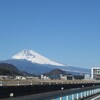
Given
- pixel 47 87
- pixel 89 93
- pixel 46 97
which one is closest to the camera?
pixel 46 97

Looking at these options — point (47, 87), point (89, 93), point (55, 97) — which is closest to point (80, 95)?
point (47, 87)

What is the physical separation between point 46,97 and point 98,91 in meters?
41.5

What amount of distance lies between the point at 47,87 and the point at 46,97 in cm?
1560

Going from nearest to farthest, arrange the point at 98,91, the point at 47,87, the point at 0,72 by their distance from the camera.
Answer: the point at 47,87 < the point at 98,91 < the point at 0,72

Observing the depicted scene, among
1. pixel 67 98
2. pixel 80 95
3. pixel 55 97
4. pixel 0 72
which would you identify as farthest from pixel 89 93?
pixel 0 72

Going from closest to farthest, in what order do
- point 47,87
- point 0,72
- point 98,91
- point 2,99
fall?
point 2,99 → point 47,87 → point 98,91 → point 0,72

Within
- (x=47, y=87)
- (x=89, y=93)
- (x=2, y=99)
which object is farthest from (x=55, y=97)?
(x=89, y=93)

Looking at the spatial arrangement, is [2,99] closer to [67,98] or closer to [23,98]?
[23,98]

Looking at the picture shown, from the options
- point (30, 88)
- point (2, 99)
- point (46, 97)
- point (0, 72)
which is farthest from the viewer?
point (0, 72)

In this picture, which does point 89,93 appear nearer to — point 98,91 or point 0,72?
point 98,91

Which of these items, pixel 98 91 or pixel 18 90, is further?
pixel 98 91

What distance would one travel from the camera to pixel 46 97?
109ft

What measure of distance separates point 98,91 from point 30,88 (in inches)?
1443

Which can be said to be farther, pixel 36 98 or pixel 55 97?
pixel 55 97
